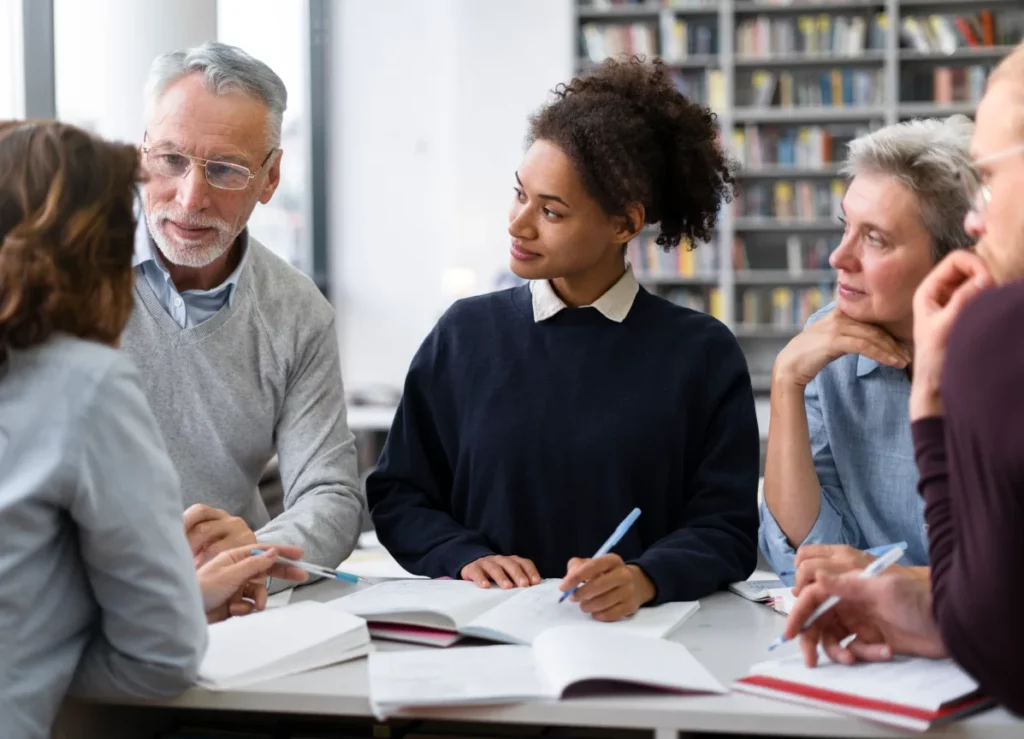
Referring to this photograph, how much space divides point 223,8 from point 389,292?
7.59 ft

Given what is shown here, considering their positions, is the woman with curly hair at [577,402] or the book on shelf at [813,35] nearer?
the woman with curly hair at [577,402]

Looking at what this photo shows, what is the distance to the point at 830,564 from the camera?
143 cm

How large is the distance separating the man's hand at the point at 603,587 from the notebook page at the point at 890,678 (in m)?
0.24

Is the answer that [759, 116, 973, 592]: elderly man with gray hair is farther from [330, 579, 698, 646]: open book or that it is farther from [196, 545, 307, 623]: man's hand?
[196, 545, 307, 623]: man's hand

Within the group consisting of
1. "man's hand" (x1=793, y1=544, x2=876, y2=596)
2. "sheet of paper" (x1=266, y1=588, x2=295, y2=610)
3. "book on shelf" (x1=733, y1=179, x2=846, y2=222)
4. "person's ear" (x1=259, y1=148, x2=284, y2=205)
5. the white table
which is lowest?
"sheet of paper" (x1=266, y1=588, x2=295, y2=610)

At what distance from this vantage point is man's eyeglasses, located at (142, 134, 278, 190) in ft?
6.40

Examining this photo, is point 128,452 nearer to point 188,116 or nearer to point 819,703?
point 819,703

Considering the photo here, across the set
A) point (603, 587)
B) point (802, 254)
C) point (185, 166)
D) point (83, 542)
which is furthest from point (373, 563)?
point (802, 254)

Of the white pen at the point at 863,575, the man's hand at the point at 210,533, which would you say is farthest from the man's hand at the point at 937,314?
the man's hand at the point at 210,533

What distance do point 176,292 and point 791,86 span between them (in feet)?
20.2

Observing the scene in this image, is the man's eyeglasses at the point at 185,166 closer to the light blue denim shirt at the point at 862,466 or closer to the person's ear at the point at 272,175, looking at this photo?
the person's ear at the point at 272,175

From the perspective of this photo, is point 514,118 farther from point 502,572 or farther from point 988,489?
point 988,489

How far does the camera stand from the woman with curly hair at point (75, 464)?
115 centimetres

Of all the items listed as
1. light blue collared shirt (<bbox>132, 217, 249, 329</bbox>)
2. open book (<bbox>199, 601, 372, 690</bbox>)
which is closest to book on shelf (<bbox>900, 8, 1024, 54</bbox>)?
light blue collared shirt (<bbox>132, 217, 249, 329</bbox>)
